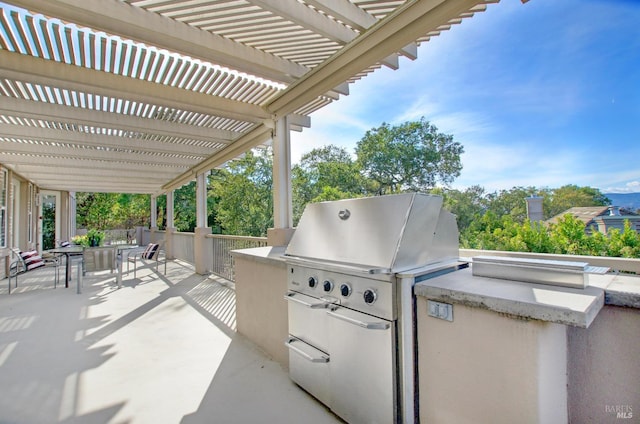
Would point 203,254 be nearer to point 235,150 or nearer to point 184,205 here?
point 235,150

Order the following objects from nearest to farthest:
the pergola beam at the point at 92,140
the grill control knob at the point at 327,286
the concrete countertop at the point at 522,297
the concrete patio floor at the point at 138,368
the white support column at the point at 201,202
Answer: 1. the concrete countertop at the point at 522,297
2. the grill control knob at the point at 327,286
3. the concrete patio floor at the point at 138,368
4. the pergola beam at the point at 92,140
5. the white support column at the point at 201,202

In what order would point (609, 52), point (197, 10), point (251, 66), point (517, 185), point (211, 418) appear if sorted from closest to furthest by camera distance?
point (211, 418)
point (197, 10)
point (251, 66)
point (609, 52)
point (517, 185)

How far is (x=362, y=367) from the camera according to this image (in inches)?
68.9

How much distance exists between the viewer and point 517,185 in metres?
15.0

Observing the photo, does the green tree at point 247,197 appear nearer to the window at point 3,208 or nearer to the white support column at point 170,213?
the white support column at point 170,213

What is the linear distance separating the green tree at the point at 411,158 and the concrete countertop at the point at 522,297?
1391cm

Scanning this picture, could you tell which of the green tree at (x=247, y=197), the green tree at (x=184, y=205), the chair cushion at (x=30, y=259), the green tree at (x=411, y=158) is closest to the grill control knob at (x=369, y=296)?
the chair cushion at (x=30, y=259)

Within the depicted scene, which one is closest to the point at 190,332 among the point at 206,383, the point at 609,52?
the point at 206,383

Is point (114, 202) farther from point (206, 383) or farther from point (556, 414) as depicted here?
point (556, 414)

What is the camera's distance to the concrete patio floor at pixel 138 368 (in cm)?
208

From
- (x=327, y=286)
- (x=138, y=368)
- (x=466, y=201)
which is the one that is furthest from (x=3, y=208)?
(x=466, y=201)

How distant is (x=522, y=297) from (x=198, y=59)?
3.43 meters

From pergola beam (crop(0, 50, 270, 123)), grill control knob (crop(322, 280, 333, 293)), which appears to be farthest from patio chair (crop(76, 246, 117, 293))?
grill control knob (crop(322, 280, 333, 293))

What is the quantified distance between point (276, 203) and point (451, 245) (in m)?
2.50
